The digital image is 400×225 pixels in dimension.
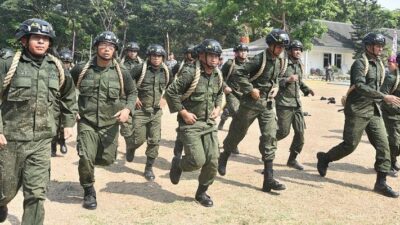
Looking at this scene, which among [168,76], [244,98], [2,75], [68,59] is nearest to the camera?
[2,75]

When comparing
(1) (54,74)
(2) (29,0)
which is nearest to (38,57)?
(1) (54,74)

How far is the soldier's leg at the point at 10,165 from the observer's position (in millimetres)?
4195

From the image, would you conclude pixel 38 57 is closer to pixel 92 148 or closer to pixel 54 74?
pixel 54 74

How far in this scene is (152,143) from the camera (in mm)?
7461

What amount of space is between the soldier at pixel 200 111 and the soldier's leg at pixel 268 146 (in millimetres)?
946

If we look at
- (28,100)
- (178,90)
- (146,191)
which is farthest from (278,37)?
(28,100)

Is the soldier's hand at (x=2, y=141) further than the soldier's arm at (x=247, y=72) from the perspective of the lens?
No

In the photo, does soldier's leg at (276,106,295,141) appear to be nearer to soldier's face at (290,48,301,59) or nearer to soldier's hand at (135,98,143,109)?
soldier's face at (290,48,301,59)

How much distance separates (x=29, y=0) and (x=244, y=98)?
42.2 m

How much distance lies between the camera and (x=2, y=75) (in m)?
4.21

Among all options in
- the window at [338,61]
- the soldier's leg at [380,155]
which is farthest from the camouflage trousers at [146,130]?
the window at [338,61]

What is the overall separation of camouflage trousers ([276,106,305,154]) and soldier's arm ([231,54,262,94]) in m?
1.53

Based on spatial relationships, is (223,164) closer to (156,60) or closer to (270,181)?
(270,181)

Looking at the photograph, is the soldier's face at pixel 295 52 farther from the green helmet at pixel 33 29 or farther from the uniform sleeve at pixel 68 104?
the green helmet at pixel 33 29
